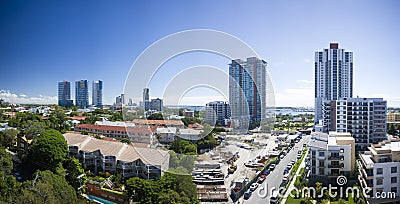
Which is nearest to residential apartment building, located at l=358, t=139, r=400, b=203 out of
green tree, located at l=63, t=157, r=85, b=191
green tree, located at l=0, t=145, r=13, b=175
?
green tree, located at l=63, t=157, r=85, b=191

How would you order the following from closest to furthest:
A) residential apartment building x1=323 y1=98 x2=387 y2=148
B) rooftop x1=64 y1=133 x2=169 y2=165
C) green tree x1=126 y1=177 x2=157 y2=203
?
green tree x1=126 y1=177 x2=157 y2=203 < rooftop x1=64 y1=133 x2=169 y2=165 < residential apartment building x1=323 y1=98 x2=387 y2=148

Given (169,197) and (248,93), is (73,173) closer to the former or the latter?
(169,197)

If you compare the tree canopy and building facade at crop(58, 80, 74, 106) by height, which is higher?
building facade at crop(58, 80, 74, 106)

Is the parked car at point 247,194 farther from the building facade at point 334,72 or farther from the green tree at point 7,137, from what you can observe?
the building facade at point 334,72

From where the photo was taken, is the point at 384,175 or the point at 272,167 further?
the point at 272,167

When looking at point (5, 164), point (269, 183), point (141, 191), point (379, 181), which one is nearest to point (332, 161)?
point (379, 181)

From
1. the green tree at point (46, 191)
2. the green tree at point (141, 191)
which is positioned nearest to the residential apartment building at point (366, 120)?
the green tree at point (141, 191)

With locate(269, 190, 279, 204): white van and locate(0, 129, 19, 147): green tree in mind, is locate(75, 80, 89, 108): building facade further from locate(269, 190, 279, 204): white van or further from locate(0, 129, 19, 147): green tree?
locate(269, 190, 279, 204): white van
